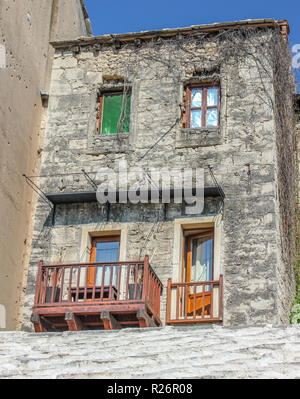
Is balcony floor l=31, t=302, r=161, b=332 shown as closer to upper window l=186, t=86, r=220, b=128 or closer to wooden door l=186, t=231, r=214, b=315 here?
wooden door l=186, t=231, r=214, b=315

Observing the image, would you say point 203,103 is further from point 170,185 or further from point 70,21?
point 70,21

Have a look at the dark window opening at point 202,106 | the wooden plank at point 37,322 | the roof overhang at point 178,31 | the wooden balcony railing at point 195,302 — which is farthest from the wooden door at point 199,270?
the roof overhang at point 178,31

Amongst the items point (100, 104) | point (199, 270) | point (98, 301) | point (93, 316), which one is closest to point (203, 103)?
point (100, 104)

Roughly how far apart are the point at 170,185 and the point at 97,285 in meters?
2.24

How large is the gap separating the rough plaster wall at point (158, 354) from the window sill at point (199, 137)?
477 cm

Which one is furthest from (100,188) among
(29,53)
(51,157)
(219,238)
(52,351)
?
(52,351)

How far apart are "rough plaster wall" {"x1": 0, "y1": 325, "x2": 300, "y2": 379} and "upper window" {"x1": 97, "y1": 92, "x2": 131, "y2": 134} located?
5333 millimetres

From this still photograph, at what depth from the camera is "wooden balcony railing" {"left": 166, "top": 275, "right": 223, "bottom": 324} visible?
1406cm

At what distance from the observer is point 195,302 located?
14.1 metres

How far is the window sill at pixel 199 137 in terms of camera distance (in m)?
15.5

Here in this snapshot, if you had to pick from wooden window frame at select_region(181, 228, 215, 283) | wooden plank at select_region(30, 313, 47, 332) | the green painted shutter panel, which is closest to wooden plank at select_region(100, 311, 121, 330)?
wooden plank at select_region(30, 313, 47, 332)

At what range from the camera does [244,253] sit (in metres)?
14.5

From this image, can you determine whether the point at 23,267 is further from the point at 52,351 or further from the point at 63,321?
the point at 52,351
